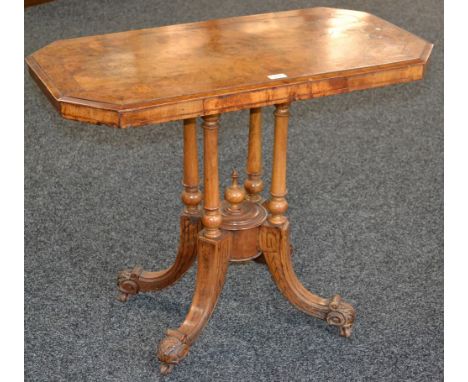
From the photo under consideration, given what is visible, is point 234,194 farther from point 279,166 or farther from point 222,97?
point 222,97

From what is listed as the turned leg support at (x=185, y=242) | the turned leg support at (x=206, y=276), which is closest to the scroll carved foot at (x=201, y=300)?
the turned leg support at (x=206, y=276)

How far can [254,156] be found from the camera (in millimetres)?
2354

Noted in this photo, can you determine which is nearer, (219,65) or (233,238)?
(219,65)

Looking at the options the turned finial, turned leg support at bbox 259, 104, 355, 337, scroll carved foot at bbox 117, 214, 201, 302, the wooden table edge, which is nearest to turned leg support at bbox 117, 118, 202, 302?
scroll carved foot at bbox 117, 214, 201, 302

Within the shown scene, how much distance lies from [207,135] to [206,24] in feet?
1.32

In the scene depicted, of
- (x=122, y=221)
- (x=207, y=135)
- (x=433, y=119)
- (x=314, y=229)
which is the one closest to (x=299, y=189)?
(x=314, y=229)

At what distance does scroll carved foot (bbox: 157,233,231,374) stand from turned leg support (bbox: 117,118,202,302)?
0.12 m

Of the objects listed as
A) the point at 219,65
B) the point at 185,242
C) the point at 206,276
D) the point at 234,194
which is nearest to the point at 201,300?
the point at 206,276

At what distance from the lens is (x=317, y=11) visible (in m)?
2.40

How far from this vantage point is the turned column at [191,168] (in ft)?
7.28

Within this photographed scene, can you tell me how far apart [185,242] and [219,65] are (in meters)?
0.65

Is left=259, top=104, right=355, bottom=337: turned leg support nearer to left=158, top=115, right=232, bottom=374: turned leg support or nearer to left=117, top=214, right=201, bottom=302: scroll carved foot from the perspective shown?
left=158, top=115, right=232, bottom=374: turned leg support

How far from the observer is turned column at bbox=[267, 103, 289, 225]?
2.14 m

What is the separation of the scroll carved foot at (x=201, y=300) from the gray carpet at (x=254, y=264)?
0.24 feet
